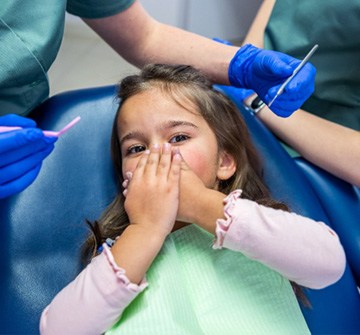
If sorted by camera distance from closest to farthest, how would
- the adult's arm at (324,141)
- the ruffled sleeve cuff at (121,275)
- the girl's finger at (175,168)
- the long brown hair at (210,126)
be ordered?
the ruffled sleeve cuff at (121,275)
the girl's finger at (175,168)
the long brown hair at (210,126)
the adult's arm at (324,141)

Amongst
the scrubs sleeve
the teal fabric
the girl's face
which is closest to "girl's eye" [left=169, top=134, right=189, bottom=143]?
the girl's face

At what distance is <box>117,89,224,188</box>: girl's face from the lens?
0.87 metres

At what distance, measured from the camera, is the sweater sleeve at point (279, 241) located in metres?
0.74

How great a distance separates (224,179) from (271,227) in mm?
226

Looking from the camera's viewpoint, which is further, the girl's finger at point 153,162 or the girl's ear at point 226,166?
the girl's ear at point 226,166

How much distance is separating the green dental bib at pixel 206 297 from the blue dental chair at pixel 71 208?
0.16 meters

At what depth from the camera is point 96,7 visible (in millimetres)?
1026

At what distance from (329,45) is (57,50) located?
673 millimetres

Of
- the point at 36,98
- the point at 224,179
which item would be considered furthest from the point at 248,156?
the point at 36,98

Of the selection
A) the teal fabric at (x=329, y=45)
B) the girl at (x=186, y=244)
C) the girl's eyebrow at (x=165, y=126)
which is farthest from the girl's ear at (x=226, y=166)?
the teal fabric at (x=329, y=45)

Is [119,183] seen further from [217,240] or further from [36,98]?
[217,240]

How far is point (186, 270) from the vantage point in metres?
0.87

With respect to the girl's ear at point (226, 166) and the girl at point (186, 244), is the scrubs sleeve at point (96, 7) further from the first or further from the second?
the girl's ear at point (226, 166)

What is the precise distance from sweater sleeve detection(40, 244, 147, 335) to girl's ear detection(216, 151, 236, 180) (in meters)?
0.31
